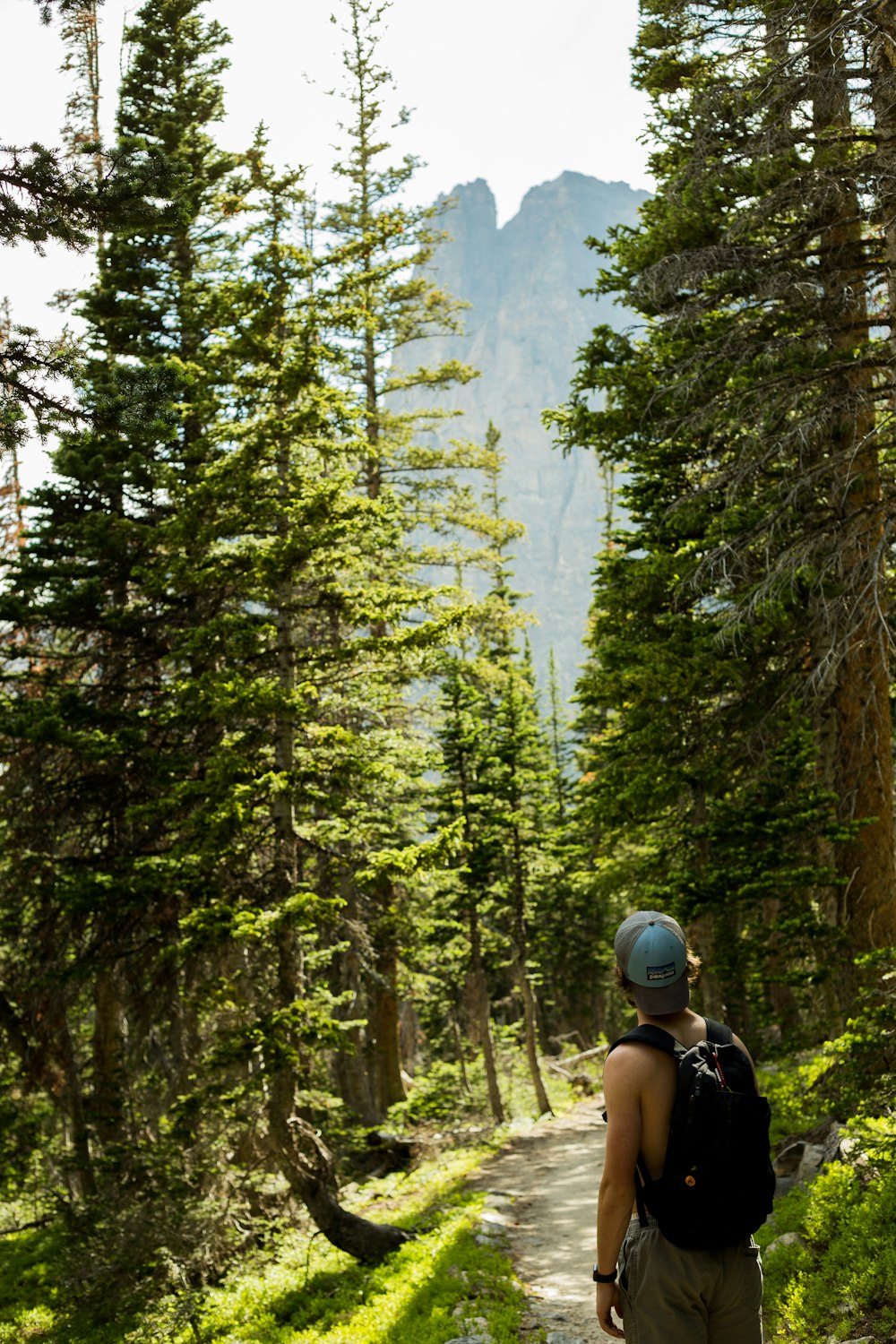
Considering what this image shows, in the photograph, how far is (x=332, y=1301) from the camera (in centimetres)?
891

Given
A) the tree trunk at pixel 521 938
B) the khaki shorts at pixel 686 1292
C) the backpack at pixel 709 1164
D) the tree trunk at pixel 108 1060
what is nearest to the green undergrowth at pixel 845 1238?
the khaki shorts at pixel 686 1292

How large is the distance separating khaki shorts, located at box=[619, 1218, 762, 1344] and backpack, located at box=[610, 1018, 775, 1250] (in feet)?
0.20

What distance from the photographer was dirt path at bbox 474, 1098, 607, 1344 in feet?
25.0

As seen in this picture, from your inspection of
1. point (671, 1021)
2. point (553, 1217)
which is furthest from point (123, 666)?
point (671, 1021)

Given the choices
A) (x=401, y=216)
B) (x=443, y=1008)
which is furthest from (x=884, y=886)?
(x=443, y=1008)

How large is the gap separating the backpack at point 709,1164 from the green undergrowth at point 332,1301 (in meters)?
4.48

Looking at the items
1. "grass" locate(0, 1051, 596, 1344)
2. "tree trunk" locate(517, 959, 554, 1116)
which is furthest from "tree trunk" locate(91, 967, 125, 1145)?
"tree trunk" locate(517, 959, 554, 1116)

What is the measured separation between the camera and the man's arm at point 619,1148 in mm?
3203

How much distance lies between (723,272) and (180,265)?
901cm

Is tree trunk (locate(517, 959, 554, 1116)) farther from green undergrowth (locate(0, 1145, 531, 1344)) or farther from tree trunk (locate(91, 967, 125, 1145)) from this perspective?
tree trunk (locate(91, 967, 125, 1145))

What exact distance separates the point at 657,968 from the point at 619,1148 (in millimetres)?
575

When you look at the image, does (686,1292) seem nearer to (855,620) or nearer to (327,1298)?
(327,1298)

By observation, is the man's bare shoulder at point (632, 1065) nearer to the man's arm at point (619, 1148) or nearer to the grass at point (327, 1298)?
the man's arm at point (619, 1148)

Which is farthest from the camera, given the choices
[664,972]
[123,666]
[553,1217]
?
[123,666]
